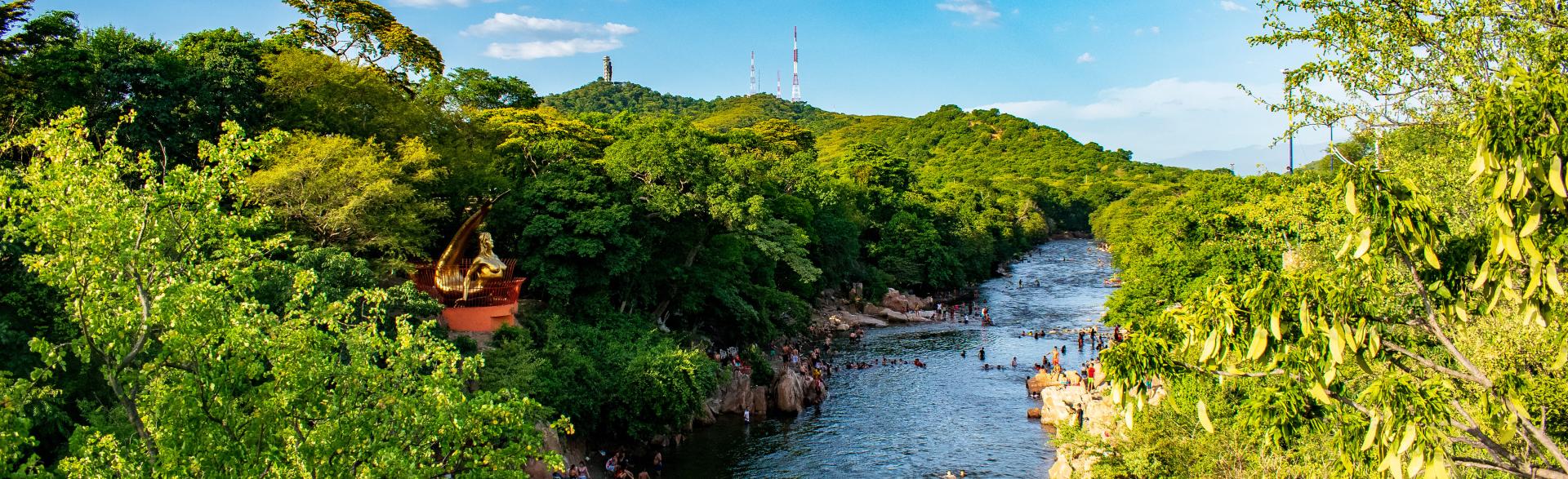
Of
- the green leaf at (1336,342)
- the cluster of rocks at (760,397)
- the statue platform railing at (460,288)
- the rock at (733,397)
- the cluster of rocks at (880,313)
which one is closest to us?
the green leaf at (1336,342)

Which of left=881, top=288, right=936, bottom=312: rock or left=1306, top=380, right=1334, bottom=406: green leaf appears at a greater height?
left=1306, top=380, right=1334, bottom=406: green leaf

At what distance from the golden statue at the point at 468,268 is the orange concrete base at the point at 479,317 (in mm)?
364

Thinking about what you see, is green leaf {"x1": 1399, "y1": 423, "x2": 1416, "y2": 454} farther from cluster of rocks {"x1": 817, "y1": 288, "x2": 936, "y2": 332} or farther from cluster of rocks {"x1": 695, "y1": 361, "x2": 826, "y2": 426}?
cluster of rocks {"x1": 817, "y1": 288, "x2": 936, "y2": 332}

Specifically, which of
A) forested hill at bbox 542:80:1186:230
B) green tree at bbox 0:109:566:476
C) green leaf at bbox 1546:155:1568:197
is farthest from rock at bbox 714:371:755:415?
forested hill at bbox 542:80:1186:230

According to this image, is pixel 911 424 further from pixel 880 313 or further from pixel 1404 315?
pixel 1404 315

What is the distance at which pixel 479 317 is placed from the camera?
23953mm

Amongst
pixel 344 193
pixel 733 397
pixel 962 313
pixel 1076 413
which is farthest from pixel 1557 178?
pixel 962 313

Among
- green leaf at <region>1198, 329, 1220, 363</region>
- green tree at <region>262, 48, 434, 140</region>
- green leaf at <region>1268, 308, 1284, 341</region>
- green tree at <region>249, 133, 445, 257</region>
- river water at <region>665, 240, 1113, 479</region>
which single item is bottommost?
river water at <region>665, 240, 1113, 479</region>

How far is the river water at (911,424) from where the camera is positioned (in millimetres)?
24000

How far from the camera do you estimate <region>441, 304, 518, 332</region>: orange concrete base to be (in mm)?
23547

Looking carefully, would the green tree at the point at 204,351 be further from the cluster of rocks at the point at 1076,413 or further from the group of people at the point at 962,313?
the group of people at the point at 962,313

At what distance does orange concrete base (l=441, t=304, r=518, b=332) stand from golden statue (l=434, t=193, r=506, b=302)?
0.36 metres

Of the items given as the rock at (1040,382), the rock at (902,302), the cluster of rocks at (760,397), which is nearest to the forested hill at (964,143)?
the rock at (902,302)

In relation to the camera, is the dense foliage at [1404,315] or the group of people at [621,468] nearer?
the dense foliage at [1404,315]
